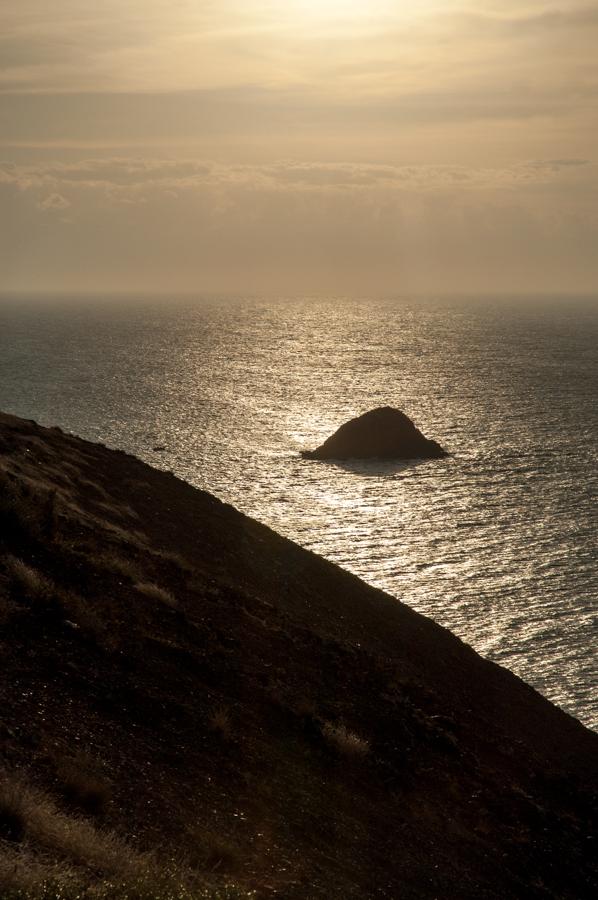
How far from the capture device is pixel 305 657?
23547mm

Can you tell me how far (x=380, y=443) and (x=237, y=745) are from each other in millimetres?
79610

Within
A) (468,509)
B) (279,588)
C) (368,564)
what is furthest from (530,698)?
(468,509)

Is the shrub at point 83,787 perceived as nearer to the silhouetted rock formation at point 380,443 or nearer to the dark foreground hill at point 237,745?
the dark foreground hill at point 237,745

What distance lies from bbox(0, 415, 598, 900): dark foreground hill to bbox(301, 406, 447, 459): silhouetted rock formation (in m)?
64.7

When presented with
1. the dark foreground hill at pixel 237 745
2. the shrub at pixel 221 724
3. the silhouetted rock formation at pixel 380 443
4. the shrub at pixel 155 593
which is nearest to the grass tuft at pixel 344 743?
the dark foreground hill at pixel 237 745

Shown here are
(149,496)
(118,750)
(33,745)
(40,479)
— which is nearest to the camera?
(33,745)

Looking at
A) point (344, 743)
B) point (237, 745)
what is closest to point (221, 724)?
point (237, 745)

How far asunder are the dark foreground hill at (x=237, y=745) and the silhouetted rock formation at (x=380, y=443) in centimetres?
6468

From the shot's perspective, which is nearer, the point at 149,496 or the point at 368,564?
the point at 149,496

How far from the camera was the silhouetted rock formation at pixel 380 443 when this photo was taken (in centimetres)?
9525

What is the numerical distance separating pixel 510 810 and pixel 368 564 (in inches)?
1500

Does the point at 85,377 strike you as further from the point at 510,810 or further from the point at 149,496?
the point at 510,810

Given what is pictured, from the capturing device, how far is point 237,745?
17406 millimetres

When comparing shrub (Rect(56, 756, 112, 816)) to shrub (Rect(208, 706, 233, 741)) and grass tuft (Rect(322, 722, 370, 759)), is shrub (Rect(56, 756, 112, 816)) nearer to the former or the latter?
shrub (Rect(208, 706, 233, 741))
